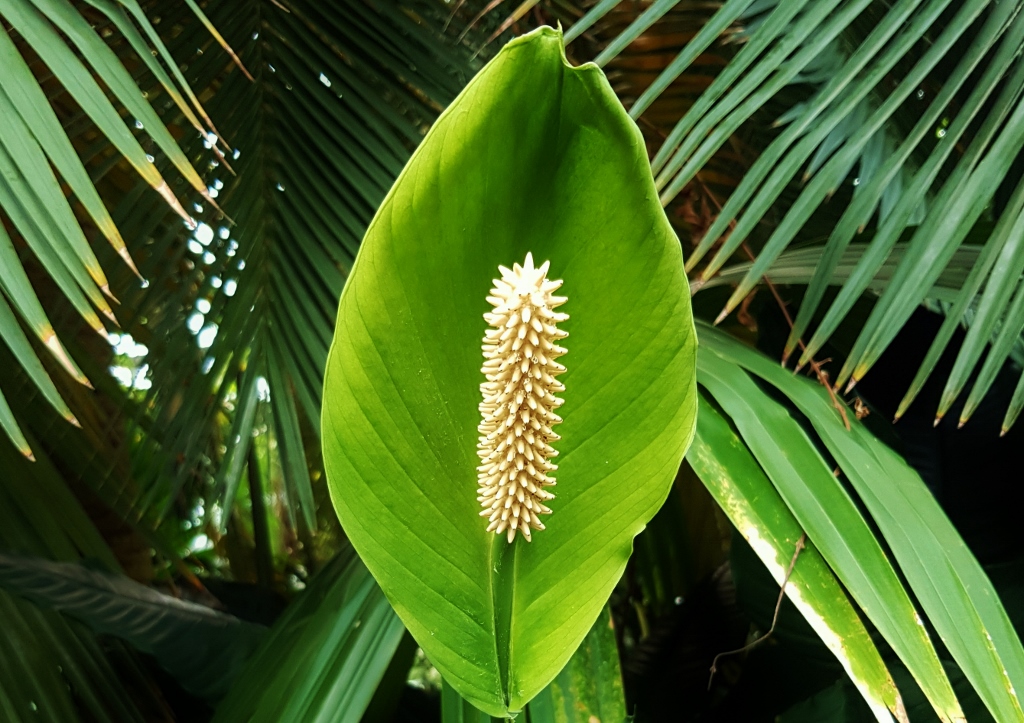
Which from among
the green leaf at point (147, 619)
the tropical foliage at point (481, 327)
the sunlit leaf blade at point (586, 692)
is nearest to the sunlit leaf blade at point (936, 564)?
the tropical foliage at point (481, 327)

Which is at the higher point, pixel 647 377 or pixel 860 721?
pixel 647 377

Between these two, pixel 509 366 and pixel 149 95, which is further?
pixel 149 95

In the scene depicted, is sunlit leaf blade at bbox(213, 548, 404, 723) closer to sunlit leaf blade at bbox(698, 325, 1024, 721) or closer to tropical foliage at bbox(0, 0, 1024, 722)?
tropical foliage at bbox(0, 0, 1024, 722)

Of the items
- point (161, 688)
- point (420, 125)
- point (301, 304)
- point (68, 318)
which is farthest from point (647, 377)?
point (161, 688)

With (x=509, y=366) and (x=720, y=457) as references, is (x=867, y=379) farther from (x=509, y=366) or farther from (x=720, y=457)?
(x=509, y=366)

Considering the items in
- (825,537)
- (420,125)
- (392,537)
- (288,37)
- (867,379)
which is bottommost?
(867,379)

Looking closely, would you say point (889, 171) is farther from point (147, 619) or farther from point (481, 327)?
point (147, 619)
